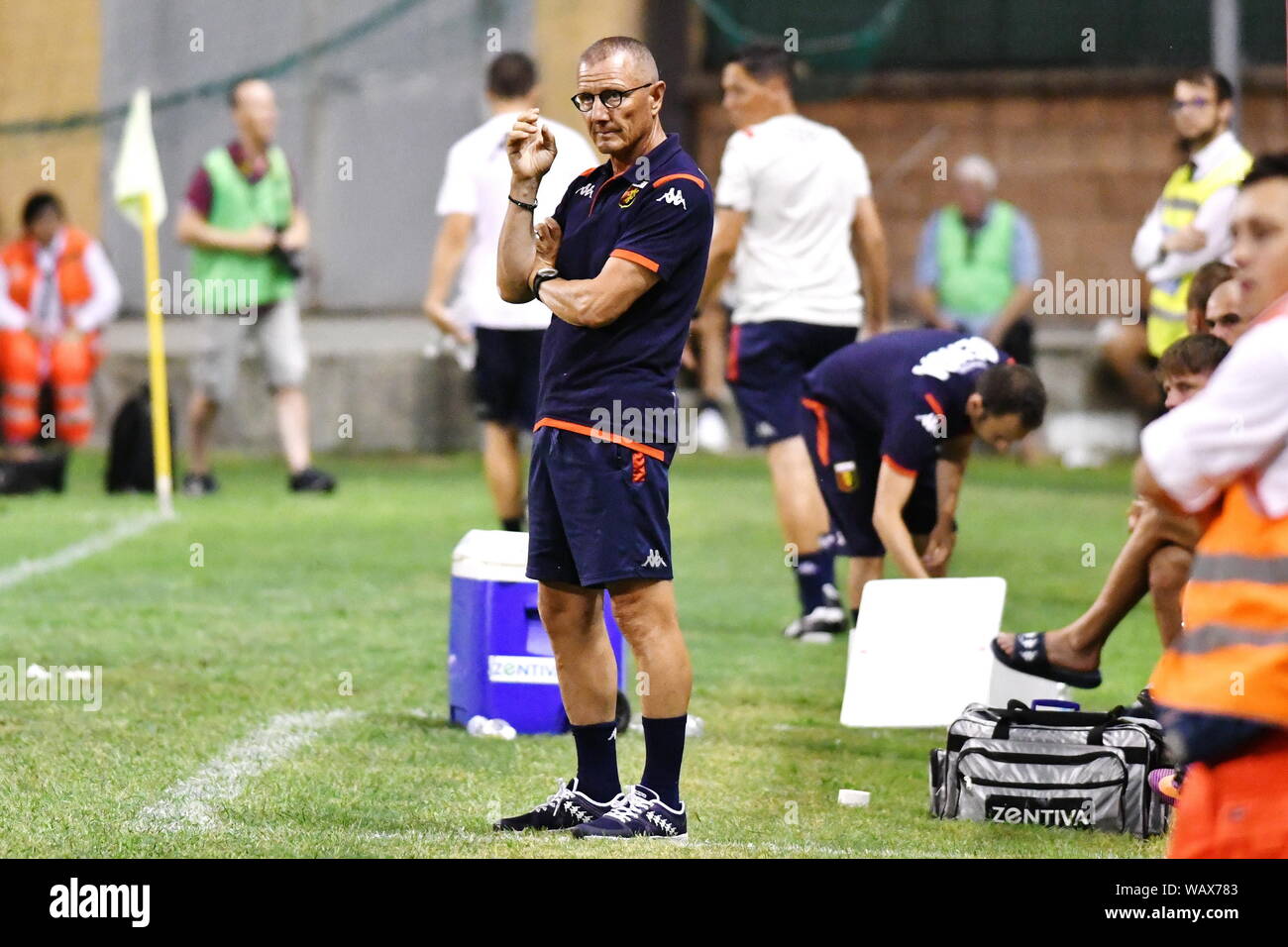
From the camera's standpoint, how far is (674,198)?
552 cm

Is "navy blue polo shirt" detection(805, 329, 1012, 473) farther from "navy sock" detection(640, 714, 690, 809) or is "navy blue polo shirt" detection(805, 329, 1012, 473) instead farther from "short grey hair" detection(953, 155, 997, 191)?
"short grey hair" detection(953, 155, 997, 191)

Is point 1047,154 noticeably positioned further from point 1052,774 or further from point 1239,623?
point 1239,623

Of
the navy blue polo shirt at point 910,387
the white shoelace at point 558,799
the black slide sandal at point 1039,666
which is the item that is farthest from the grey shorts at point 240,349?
the white shoelace at point 558,799

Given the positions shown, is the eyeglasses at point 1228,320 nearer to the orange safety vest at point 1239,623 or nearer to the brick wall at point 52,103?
the orange safety vest at point 1239,623

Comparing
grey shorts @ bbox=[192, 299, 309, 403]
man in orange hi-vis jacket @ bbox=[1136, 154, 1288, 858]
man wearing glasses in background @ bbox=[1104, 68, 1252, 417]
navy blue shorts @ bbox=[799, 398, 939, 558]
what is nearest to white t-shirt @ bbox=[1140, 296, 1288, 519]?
man in orange hi-vis jacket @ bbox=[1136, 154, 1288, 858]

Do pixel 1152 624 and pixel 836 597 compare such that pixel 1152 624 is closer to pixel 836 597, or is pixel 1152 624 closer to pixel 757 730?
pixel 836 597

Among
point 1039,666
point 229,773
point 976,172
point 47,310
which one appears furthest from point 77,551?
point 976,172

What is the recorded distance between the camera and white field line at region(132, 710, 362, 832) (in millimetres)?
5816

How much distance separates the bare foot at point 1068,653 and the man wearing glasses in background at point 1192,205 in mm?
2797

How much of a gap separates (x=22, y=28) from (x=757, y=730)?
13283 mm

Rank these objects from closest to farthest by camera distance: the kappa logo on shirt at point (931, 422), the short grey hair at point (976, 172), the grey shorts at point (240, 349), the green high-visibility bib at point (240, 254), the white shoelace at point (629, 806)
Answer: the white shoelace at point (629, 806), the kappa logo on shirt at point (931, 422), the grey shorts at point (240, 349), the green high-visibility bib at point (240, 254), the short grey hair at point (976, 172)

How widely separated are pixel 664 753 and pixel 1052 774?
1.14 m

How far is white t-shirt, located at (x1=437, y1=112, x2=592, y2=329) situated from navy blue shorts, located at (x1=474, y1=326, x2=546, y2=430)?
0.05 m

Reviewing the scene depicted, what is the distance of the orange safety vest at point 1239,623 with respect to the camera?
12.6 ft
